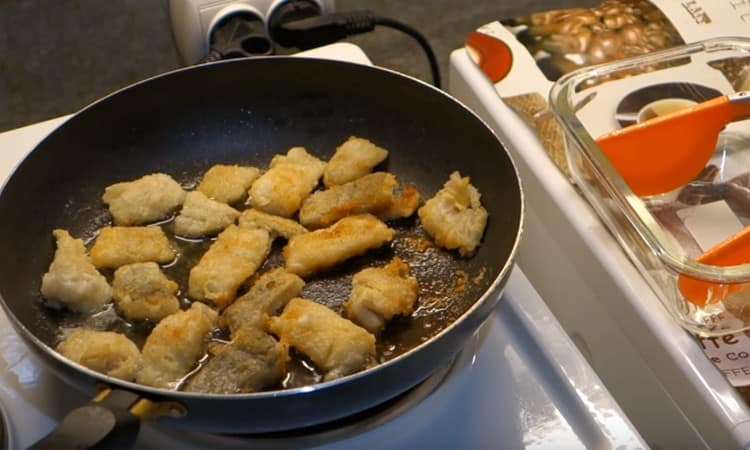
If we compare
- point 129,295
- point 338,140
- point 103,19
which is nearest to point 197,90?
point 338,140

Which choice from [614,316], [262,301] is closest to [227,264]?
[262,301]

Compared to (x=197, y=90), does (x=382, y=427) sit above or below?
below

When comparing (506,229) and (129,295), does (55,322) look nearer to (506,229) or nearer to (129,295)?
(129,295)

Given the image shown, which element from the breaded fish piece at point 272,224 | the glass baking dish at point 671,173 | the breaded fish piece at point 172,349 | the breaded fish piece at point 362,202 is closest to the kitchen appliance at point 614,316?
the glass baking dish at point 671,173

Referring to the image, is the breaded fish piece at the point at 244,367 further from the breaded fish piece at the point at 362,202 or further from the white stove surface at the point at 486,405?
the breaded fish piece at the point at 362,202

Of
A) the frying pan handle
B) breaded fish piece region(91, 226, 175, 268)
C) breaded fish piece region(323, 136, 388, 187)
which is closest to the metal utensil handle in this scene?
the frying pan handle

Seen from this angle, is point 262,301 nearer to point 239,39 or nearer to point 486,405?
point 486,405
